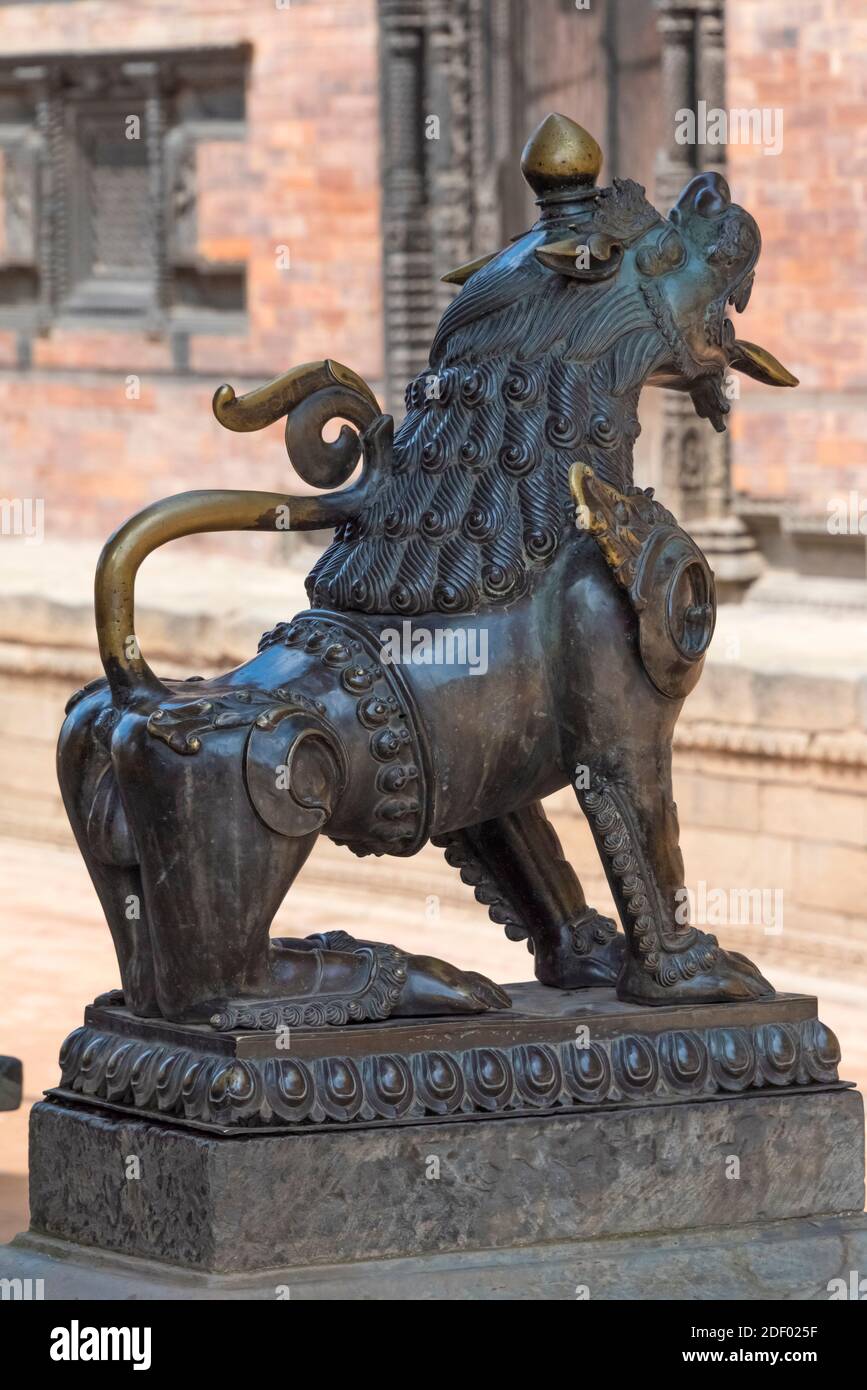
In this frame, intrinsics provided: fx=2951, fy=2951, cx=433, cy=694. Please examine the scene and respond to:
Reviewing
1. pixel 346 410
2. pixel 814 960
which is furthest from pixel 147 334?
Result: pixel 346 410

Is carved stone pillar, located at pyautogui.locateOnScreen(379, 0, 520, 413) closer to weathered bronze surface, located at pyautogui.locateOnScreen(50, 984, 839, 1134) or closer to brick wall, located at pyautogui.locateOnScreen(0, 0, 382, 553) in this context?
brick wall, located at pyautogui.locateOnScreen(0, 0, 382, 553)

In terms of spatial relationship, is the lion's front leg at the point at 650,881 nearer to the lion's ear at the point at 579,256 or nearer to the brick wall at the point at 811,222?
the lion's ear at the point at 579,256

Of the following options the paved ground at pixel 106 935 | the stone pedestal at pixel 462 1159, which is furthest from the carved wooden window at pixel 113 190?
the stone pedestal at pixel 462 1159

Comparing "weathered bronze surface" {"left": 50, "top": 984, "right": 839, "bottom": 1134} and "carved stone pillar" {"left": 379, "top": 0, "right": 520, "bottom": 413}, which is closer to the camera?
"weathered bronze surface" {"left": 50, "top": 984, "right": 839, "bottom": 1134}

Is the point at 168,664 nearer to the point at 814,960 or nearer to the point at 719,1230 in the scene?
the point at 814,960

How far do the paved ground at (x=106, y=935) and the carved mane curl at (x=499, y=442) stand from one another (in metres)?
3.65

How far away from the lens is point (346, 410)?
4039mm

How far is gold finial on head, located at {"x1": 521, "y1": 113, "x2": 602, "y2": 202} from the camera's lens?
13.2ft

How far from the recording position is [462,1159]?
380 cm

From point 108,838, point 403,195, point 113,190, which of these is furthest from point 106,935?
point 108,838

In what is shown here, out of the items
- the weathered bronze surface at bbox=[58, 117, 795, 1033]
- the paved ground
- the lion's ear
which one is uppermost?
the lion's ear

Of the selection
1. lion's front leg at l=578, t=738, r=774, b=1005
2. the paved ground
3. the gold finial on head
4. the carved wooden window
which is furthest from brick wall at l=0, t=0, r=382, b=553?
lion's front leg at l=578, t=738, r=774, b=1005

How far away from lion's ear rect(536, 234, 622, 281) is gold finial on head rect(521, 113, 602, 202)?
108 mm

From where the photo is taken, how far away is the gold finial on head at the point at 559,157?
159 inches
